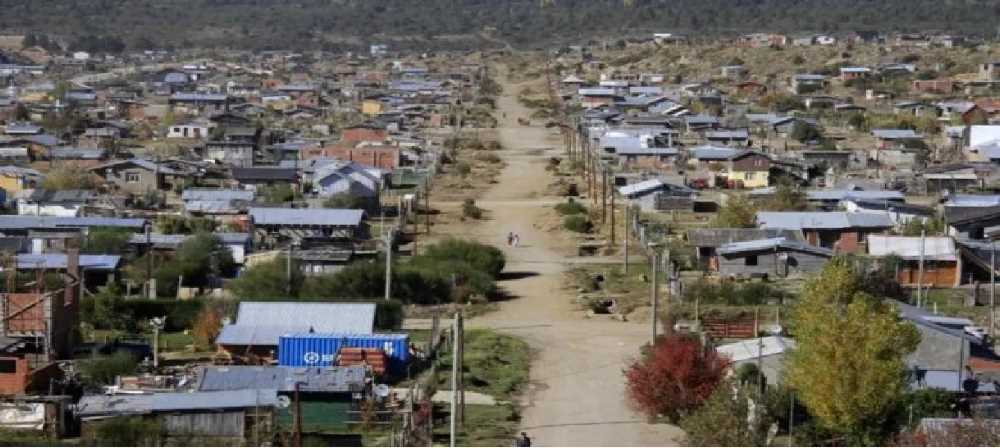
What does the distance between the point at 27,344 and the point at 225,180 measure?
15143mm

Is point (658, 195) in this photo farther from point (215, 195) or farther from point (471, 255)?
point (471, 255)

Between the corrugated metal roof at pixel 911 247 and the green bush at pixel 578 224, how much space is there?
4.83m

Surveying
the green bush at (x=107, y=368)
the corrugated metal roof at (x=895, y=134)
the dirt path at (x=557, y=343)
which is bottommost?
the dirt path at (x=557, y=343)

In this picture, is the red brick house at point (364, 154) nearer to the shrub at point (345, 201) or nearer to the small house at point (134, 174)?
the small house at point (134, 174)

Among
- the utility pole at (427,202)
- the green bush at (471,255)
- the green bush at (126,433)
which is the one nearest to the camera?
the green bush at (126,433)

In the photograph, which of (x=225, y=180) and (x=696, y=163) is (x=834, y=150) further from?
(x=225, y=180)

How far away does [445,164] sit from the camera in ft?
118

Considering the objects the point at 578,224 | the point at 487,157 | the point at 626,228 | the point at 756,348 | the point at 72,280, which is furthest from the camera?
the point at 487,157

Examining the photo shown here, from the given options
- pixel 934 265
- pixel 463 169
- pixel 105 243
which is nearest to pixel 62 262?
pixel 105 243

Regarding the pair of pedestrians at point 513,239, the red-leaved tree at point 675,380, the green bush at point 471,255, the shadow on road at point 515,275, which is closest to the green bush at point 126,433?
the red-leaved tree at point 675,380

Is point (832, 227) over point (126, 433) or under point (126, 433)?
over

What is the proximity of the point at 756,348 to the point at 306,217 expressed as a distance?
9.77 m

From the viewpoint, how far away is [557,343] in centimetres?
1758

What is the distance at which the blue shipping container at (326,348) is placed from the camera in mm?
15523
